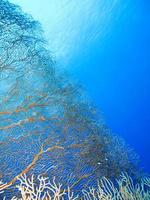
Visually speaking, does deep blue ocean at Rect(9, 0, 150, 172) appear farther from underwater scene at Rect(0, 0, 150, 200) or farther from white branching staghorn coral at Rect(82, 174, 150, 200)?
white branching staghorn coral at Rect(82, 174, 150, 200)

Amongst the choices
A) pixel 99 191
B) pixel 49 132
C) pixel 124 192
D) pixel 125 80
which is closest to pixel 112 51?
pixel 125 80

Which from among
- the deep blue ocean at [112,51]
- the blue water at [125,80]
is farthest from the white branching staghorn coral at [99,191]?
the blue water at [125,80]

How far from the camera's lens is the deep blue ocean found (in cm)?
3127

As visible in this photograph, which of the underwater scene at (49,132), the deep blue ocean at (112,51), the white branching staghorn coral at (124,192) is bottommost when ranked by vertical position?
the white branching staghorn coral at (124,192)

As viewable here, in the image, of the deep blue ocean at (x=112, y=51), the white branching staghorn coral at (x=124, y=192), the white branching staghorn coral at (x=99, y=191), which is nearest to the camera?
the white branching staghorn coral at (x=99, y=191)

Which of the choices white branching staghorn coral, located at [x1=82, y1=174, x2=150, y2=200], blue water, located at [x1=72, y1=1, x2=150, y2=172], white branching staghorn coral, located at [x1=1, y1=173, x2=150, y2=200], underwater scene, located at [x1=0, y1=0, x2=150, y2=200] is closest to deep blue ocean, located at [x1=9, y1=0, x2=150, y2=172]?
blue water, located at [x1=72, y1=1, x2=150, y2=172]

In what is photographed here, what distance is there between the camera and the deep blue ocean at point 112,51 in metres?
31.3

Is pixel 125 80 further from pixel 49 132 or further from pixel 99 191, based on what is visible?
pixel 99 191

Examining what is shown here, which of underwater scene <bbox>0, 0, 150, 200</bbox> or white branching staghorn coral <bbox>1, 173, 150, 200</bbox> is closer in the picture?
white branching staghorn coral <bbox>1, 173, 150, 200</bbox>

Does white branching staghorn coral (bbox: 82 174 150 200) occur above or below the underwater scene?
below

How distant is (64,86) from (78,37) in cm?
3089

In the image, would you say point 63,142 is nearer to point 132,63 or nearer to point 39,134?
point 39,134

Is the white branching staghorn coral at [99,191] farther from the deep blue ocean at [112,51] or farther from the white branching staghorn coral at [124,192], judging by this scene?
the deep blue ocean at [112,51]

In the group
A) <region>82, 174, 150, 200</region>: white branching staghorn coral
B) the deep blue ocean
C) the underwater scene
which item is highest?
the deep blue ocean
